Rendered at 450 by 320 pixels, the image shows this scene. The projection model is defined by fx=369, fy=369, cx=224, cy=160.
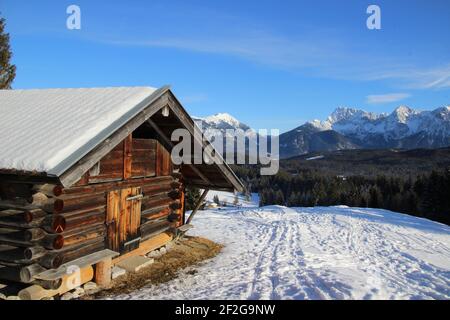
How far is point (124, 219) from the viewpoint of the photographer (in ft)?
33.7

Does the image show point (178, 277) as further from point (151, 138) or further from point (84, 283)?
point (151, 138)

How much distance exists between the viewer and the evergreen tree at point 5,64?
24828mm

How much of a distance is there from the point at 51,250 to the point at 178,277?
3.66 m

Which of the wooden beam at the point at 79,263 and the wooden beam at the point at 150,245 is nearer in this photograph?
the wooden beam at the point at 79,263

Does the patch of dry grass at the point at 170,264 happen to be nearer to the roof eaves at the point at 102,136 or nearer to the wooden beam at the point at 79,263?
the wooden beam at the point at 79,263

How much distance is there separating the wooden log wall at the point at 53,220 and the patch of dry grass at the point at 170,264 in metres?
1.10

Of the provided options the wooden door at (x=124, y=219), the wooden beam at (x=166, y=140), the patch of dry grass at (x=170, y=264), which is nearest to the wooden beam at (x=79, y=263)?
the wooden door at (x=124, y=219)

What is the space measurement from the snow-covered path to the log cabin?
176cm

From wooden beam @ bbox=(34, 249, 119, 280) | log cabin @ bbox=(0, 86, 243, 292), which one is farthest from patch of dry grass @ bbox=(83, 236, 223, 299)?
wooden beam @ bbox=(34, 249, 119, 280)

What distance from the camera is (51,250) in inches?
310

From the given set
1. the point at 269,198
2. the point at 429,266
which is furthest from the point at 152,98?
the point at 269,198

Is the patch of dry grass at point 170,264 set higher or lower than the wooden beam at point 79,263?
lower

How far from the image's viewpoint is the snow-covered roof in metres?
7.19
